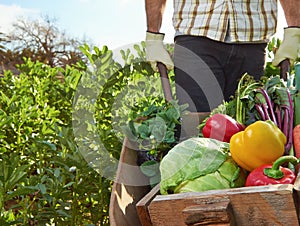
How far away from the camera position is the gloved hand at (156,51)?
285 centimetres

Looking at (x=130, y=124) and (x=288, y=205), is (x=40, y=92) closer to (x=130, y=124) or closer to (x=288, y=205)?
(x=130, y=124)

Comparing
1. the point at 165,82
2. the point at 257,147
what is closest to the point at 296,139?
the point at 257,147

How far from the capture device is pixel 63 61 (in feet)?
41.7

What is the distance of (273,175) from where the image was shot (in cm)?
152

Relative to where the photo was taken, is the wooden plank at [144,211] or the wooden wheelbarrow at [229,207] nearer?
the wooden wheelbarrow at [229,207]

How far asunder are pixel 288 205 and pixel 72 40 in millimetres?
12675

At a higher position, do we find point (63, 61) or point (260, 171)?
point (260, 171)

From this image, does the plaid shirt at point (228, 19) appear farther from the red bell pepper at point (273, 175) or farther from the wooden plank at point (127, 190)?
the red bell pepper at point (273, 175)

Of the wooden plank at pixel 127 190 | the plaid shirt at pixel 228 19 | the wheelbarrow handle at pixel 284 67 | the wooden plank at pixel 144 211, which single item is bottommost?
the wooden plank at pixel 127 190

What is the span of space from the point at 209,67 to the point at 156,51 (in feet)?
1.00

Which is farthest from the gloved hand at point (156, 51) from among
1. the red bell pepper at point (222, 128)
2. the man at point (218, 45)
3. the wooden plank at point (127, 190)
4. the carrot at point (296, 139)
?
the carrot at point (296, 139)

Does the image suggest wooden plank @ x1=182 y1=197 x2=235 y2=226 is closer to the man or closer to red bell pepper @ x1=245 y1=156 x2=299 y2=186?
red bell pepper @ x1=245 y1=156 x2=299 y2=186

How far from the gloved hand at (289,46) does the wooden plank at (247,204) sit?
1.55 meters

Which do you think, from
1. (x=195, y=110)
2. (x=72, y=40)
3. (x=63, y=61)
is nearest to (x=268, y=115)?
(x=195, y=110)
